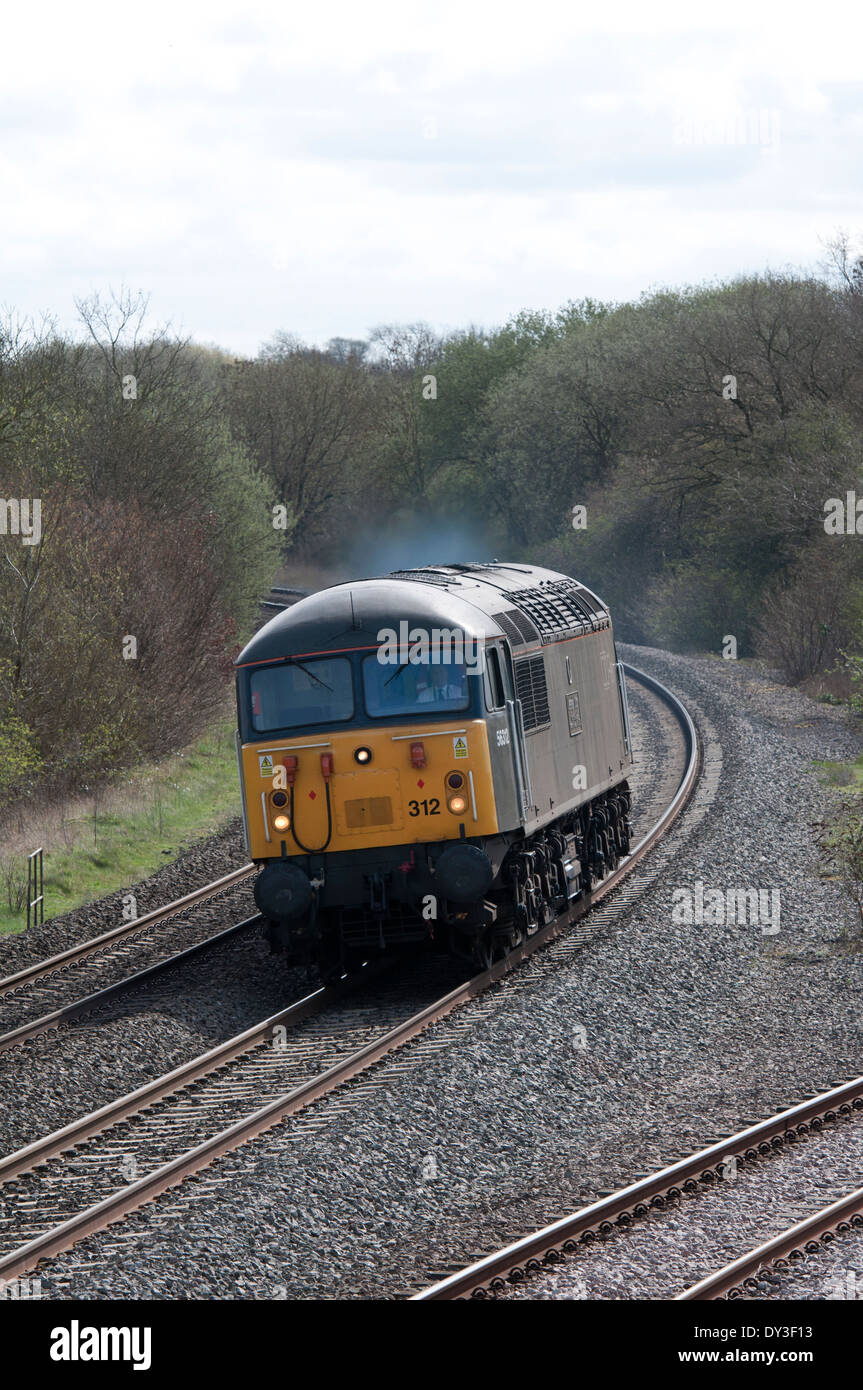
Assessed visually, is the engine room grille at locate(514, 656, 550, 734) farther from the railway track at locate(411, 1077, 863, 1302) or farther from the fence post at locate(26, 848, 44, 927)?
the fence post at locate(26, 848, 44, 927)

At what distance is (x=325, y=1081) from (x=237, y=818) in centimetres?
1178

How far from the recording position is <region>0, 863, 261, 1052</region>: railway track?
12914mm

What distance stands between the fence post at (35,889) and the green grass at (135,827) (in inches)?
5.2

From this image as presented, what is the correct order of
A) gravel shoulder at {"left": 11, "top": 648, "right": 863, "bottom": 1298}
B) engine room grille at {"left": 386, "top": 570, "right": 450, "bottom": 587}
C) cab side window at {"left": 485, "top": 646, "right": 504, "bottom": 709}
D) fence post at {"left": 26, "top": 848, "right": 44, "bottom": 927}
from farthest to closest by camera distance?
fence post at {"left": 26, "top": 848, "right": 44, "bottom": 927} < engine room grille at {"left": 386, "top": 570, "right": 450, "bottom": 587} < cab side window at {"left": 485, "top": 646, "right": 504, "bottom": 709} < gravel shoulder at {"left": 11, "top": 648, "right": 863, "bottom": 1298}

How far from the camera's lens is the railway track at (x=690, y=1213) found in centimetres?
739

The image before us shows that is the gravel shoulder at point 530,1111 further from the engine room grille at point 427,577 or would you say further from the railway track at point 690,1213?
the engine room grille at point 427,577

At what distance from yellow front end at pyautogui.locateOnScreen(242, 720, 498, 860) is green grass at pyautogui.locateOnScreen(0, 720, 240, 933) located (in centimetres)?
538

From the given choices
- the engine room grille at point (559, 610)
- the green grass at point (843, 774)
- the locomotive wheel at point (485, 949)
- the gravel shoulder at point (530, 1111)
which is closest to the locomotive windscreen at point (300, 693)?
the locomotive wheel at point (485, 949)

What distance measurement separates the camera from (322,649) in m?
13.3

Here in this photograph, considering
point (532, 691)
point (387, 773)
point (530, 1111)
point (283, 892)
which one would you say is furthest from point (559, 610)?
point (530, 1111)

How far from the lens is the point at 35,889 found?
706 inches

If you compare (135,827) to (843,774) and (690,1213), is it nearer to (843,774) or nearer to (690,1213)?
(843,774)

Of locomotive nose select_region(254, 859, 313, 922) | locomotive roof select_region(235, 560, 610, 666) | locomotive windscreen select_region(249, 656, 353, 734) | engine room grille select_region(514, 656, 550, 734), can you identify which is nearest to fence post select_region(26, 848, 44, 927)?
locomotive nose select_region(254, 859, 313, 922)
